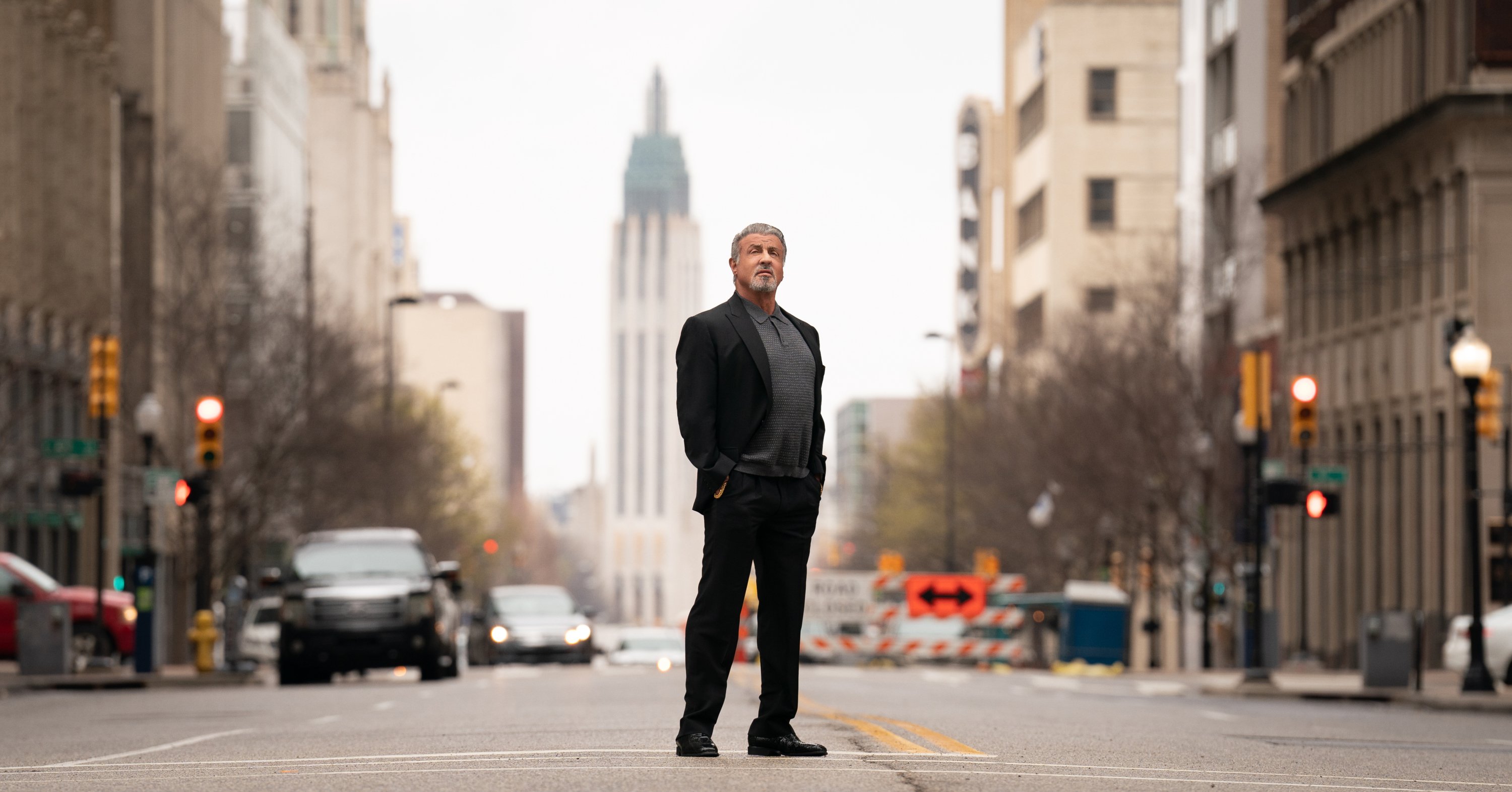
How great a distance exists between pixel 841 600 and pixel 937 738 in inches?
1263

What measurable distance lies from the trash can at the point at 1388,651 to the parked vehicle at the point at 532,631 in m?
15.2

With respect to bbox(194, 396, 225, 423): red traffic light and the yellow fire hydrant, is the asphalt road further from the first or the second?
the yellow fire hydrant

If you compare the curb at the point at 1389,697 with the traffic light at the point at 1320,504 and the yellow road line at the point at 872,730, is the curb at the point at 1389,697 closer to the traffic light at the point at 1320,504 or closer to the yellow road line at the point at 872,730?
the traffic light at the point at 1320,504

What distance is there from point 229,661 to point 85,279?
58.6ft

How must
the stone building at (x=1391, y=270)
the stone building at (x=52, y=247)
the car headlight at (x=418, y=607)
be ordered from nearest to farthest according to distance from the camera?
1. the car headlight at (x=418, y=607)
2. the stone building at (x=1391, y=270)
3. the stone building at (x=52, y=247)

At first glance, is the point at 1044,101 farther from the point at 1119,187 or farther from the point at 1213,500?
the point at 1213,500

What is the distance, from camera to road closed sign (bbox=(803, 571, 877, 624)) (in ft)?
148

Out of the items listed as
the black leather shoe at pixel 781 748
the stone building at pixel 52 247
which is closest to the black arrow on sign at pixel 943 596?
the stone building at pixel 52 247

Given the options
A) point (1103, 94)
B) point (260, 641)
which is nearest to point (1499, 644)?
point (260, 641)

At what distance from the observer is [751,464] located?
1056 cm

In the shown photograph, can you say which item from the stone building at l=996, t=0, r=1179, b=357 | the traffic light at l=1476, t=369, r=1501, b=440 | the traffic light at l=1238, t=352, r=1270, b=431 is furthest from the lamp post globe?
the stone building at l=996, t=0, r=1179, b=357

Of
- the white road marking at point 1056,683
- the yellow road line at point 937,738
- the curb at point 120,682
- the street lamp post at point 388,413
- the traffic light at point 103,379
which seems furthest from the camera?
the street lamp post at point 388,413

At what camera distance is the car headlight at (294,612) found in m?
30.0

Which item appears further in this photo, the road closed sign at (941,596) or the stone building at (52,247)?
the stone building at (52,247)
